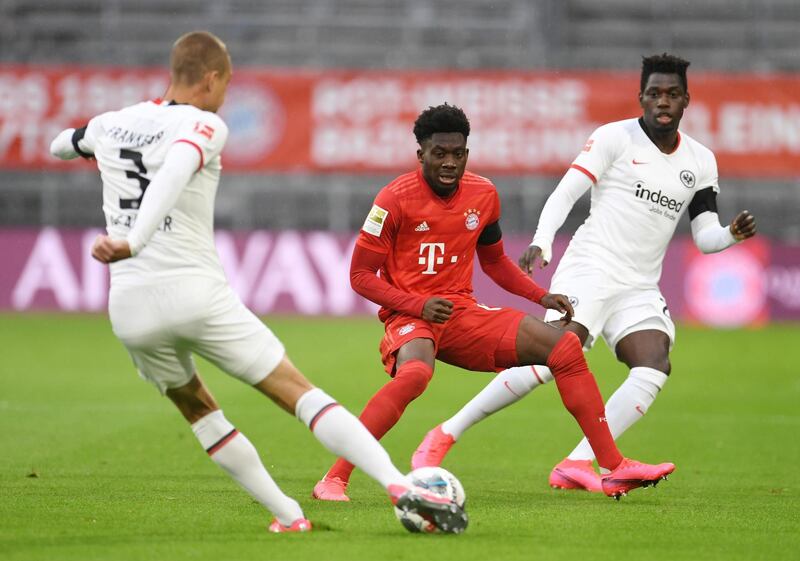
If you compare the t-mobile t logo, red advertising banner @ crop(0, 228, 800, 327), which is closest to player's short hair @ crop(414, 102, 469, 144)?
the t-mobile t logo

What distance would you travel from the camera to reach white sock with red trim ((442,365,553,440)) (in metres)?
7.95

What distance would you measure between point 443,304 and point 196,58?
73.6 inches

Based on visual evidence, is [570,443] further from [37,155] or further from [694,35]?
[694,35]

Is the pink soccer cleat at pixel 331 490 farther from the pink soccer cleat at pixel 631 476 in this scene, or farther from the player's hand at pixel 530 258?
the player's hand at pixel 530 258

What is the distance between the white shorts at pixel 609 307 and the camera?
7945 mm

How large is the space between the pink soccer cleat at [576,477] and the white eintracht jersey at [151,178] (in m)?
2.88

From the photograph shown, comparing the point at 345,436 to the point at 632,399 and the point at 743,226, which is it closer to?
the point at 632,399

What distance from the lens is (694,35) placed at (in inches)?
961

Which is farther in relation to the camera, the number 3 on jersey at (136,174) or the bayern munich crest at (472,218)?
the bayern munich crest at (472,218)

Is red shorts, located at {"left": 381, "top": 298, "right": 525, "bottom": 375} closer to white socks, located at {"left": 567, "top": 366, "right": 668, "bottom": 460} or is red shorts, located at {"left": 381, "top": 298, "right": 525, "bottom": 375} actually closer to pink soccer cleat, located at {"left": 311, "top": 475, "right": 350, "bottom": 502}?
pink soccer cleat, located at {"left": 311, "top": 475, "right": 350, "bottom": 502}

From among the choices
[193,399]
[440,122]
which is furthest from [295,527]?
[440,122]

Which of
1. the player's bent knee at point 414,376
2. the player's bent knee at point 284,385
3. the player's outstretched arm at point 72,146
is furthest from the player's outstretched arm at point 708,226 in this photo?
the player's outstretched arm at point 72,146

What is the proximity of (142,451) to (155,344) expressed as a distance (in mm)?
3844

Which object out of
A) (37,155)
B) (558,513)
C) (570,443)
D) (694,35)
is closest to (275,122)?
(37,155)
